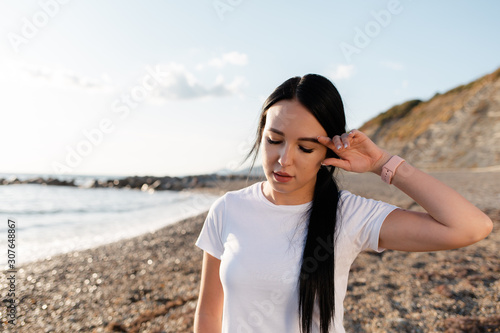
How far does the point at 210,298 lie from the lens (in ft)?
6.92

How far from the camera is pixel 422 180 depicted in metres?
1.79

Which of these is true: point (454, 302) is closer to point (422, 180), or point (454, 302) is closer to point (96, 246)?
point (422, 180)

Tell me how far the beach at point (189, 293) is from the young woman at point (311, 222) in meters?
0.80

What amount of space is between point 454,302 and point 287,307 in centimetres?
313

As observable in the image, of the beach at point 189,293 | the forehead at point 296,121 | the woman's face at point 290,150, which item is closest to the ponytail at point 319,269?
the woman's face at point 290,150

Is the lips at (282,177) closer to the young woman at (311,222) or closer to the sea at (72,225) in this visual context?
the young woman at (311,222)

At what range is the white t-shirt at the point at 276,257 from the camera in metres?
1.82

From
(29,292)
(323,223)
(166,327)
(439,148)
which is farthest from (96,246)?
(439,148)

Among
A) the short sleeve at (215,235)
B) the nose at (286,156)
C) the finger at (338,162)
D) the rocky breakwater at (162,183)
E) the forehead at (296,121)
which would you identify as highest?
the rocky breakwater at (162,183)

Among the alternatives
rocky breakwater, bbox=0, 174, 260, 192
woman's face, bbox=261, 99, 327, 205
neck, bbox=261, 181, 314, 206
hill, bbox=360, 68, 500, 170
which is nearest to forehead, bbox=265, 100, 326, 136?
woman's face, bbox=261, 99, 327, 205

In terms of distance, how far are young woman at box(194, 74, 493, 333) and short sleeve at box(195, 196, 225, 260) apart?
1.7 inches

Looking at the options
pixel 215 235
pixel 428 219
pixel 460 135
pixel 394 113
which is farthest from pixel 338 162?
pixel 394 113

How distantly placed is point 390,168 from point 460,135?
115 ft

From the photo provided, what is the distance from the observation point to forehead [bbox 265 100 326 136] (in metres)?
1.86
